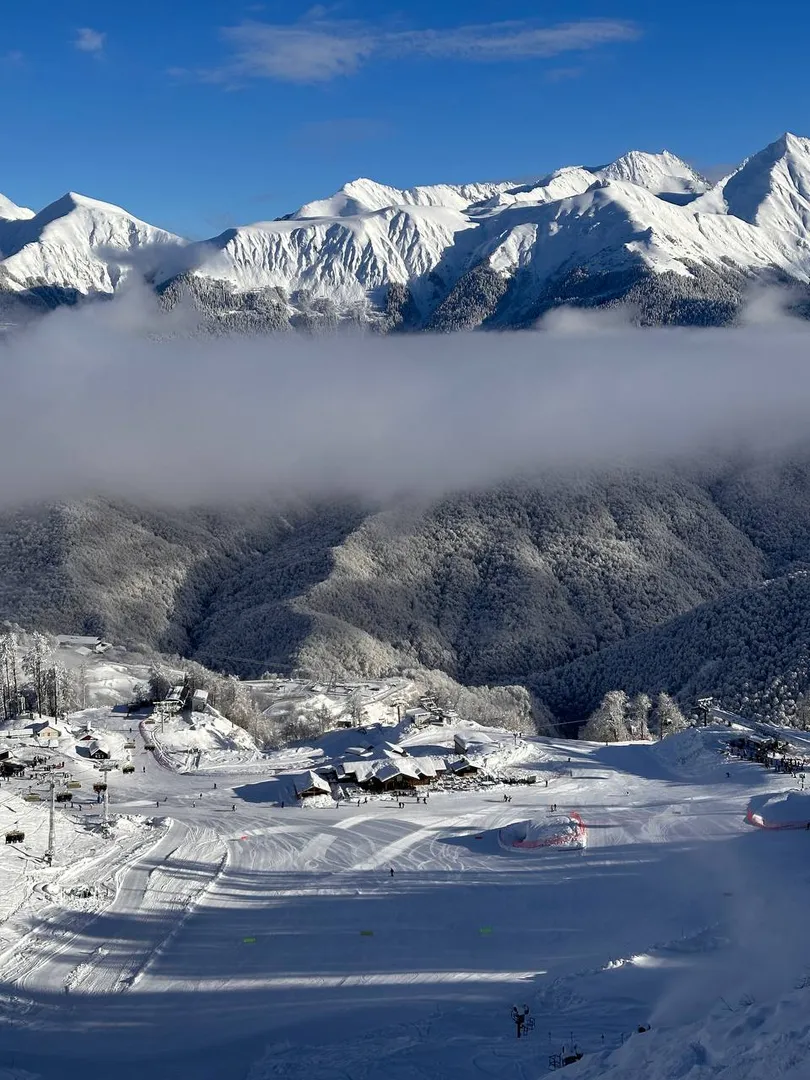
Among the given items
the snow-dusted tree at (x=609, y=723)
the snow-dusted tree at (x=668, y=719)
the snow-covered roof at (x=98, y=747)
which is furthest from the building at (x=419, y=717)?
the snow-covered roof at (x=98, y=747)

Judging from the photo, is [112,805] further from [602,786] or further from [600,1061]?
[600,1061]

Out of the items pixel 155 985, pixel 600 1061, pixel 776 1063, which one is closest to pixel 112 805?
pixel 155 985

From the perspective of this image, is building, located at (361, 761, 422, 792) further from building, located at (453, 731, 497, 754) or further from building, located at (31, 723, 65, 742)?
building, located at (31, 723, 65, 742)

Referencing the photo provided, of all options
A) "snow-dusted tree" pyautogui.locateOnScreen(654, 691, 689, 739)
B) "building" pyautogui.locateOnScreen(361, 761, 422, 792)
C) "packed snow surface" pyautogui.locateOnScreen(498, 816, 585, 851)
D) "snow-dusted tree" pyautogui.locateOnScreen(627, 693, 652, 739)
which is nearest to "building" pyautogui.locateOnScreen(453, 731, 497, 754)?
"building" pyautogui.locateOnScreen(361, 761, 422, 792)

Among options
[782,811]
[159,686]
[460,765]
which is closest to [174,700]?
[159,686]

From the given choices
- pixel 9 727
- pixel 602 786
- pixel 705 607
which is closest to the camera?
pixel 602 786

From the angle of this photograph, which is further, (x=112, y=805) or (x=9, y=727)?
(x=9, y=727)

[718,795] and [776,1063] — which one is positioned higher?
[776,1063]
